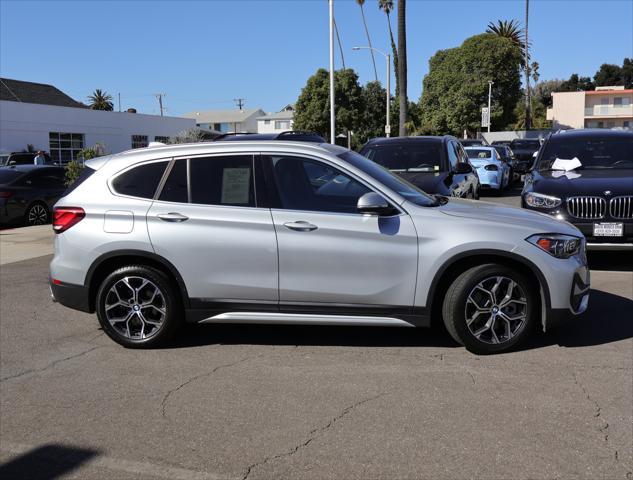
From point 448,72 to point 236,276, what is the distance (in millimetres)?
60877

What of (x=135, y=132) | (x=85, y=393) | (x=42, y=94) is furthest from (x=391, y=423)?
(x=42, y=94)

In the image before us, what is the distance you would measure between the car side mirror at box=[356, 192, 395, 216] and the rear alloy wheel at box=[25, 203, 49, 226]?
1318cm

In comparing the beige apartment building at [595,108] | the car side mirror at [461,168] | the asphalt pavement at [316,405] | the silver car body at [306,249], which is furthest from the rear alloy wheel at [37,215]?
the beige apartment building at [595,108]

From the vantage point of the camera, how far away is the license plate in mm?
7809

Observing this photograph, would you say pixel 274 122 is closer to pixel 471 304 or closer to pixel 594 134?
pixel 594 134

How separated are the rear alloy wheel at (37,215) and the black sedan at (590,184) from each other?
40.3ft

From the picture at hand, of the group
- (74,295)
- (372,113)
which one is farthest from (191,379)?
(372,113)

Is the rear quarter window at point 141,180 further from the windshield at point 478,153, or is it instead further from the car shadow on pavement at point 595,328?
the windshield at point 478,153

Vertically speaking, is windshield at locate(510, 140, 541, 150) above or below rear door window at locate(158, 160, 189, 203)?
above

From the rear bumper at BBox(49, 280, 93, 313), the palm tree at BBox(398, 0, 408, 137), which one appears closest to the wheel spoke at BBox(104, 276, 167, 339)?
the rear bumper at BBox(49, 280, 93, 313)

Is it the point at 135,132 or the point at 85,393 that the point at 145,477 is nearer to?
the point at 85,393

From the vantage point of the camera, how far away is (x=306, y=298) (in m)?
5.23

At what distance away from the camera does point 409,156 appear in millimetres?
10523

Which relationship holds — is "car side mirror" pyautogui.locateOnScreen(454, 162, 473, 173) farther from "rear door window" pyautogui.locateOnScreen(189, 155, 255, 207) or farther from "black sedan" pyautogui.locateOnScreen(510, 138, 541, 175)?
"black sedan" pyautogui.locateOnScreen(510, 138, 541, 175)
